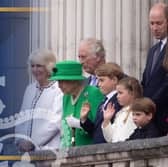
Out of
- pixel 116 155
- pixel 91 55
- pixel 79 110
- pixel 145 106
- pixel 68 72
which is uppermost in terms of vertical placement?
pixel 91 55

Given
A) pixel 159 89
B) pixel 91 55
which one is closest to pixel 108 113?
pixel 159 89

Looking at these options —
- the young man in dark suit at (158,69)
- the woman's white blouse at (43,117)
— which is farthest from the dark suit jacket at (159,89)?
the woman's white blouse at (43,117)

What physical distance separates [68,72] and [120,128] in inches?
36.0

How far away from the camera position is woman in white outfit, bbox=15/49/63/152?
1433 centimetres

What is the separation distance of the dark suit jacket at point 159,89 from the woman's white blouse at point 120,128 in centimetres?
25

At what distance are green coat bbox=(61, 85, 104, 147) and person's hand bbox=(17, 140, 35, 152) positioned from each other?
0.35 metres

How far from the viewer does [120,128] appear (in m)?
13.5

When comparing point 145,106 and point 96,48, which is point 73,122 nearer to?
point 96,48

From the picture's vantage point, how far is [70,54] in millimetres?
16547

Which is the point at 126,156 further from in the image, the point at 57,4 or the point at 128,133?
the point at 57,4

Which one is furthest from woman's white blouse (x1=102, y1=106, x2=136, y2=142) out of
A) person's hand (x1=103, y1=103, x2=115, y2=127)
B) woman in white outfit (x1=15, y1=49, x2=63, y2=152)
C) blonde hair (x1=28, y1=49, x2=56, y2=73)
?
blonde hair (x1=28, y1=49, x2=56, y2=73)

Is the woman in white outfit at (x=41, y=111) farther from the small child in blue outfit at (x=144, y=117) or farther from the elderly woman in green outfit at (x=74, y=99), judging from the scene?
the small child in blue outfit at (x=144, y=117)

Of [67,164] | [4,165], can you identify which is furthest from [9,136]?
[67,164]

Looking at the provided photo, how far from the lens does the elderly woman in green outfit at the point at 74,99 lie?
1397 centimetres
